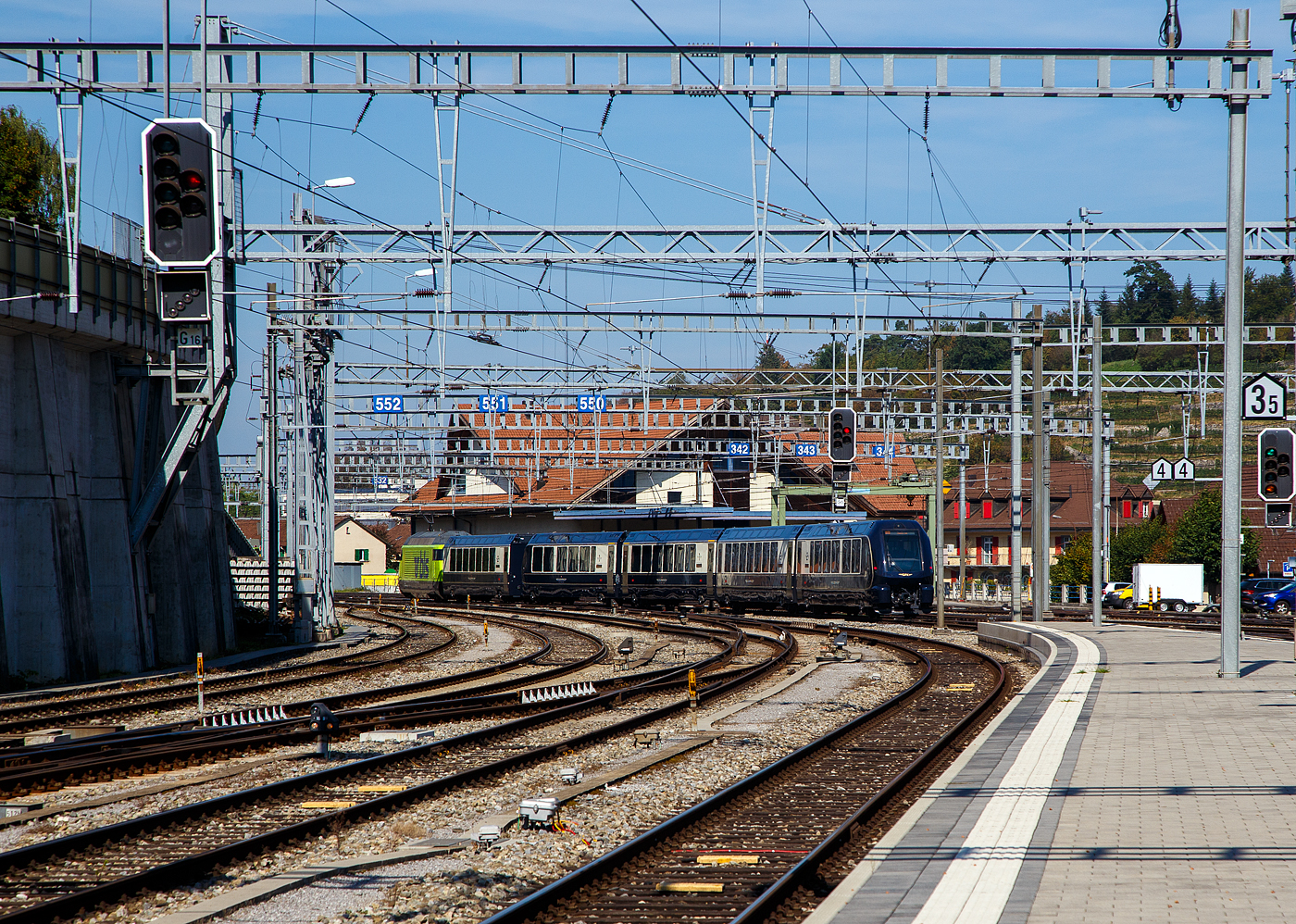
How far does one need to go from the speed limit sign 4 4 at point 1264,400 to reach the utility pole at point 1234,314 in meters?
3.41

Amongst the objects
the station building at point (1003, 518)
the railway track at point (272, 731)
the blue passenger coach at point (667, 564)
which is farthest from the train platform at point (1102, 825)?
the station building at point (1003, 518)

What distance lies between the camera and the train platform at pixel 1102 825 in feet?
20.0

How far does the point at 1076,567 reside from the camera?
60969 mm

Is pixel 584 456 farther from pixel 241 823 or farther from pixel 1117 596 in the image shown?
pixel 241 823

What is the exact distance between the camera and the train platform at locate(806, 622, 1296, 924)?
6105 mm

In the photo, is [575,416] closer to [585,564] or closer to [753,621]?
[585,564]

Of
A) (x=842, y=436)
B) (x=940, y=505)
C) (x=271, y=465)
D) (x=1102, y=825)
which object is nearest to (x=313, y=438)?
(x=271, y=465)

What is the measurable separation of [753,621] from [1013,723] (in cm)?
→ 2236

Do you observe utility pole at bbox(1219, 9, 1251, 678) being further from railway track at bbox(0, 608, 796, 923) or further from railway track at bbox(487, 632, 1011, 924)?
railway track at bbox(0, 608, 796, 923)

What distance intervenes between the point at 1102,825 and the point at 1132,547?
59769 mm

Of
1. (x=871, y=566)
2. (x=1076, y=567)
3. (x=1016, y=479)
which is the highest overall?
(x=1016, y=479)

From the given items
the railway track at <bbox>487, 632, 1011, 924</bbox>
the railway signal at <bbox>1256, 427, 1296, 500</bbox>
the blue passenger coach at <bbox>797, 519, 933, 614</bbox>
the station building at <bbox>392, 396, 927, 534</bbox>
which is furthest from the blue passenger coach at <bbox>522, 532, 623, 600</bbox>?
the railway track at <bbox>487, 632, 1011, 924</bbox>

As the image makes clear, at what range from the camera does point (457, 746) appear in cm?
1320

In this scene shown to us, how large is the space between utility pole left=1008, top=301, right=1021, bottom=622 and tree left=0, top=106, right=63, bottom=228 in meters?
29.8
